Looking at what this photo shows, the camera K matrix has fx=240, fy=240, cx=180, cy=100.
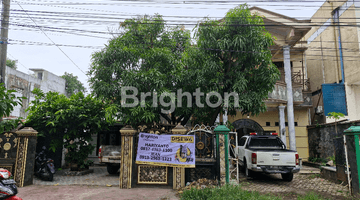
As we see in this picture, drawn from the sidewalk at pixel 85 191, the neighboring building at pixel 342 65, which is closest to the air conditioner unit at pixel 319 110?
the neighboring building at pixel 342 65

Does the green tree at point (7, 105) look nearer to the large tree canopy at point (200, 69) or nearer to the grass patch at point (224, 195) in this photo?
the large tree canopy at point (200, 69)

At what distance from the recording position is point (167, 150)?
7.86 meters

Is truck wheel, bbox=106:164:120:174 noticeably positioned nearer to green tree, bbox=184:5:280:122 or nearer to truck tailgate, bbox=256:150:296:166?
green tree, bbox=184:5:280:122

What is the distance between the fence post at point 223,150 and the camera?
7480 millimetres

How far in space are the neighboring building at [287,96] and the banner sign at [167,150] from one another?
7435 millimetres

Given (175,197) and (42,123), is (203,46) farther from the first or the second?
(42,123)

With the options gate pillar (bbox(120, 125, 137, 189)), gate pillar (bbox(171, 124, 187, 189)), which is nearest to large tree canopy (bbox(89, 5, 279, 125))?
gate pillar (bbox(120, 125, 137, 189))

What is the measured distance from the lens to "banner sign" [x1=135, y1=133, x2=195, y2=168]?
25.4 ft

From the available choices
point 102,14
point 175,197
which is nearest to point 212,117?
point 175,197

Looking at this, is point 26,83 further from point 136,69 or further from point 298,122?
point 298,122

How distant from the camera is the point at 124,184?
7.76m

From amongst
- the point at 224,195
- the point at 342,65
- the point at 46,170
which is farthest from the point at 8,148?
the point at 342,65

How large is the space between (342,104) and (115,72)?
524 inches

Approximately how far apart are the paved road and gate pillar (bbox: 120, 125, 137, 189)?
0.30 meters
